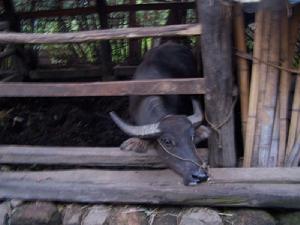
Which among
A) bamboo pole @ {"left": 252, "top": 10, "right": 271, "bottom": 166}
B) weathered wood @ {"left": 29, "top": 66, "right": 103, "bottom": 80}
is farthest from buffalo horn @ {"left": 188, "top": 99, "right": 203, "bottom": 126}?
weathered wood @ {"left": 29, "top": 66, "right": 103, "bottom": 80}

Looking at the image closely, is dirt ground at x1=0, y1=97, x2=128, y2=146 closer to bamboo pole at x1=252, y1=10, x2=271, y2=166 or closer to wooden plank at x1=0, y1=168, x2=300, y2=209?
wooden plank at x1=0, y1=168, x2=300, y2=209

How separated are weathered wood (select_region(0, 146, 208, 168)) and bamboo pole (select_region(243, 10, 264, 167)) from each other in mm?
376

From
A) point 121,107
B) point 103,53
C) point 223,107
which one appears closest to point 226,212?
point 223,107

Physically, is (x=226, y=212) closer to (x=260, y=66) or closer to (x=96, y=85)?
(x=260, y=66)

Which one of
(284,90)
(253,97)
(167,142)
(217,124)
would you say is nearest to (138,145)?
(167,142)

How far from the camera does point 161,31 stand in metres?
3.96

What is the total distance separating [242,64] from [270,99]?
37cm

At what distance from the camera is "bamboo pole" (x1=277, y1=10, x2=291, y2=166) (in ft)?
13.1

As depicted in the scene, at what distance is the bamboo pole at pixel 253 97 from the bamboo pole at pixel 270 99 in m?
0.07

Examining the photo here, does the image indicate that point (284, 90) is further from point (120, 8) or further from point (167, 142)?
point (120, 8)

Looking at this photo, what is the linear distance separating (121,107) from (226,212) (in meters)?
3.02

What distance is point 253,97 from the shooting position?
4.16m

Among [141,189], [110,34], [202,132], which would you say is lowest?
[141,189]

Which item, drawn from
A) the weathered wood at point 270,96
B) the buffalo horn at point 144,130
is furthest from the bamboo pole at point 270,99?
the buffalo horn at point 144,130
